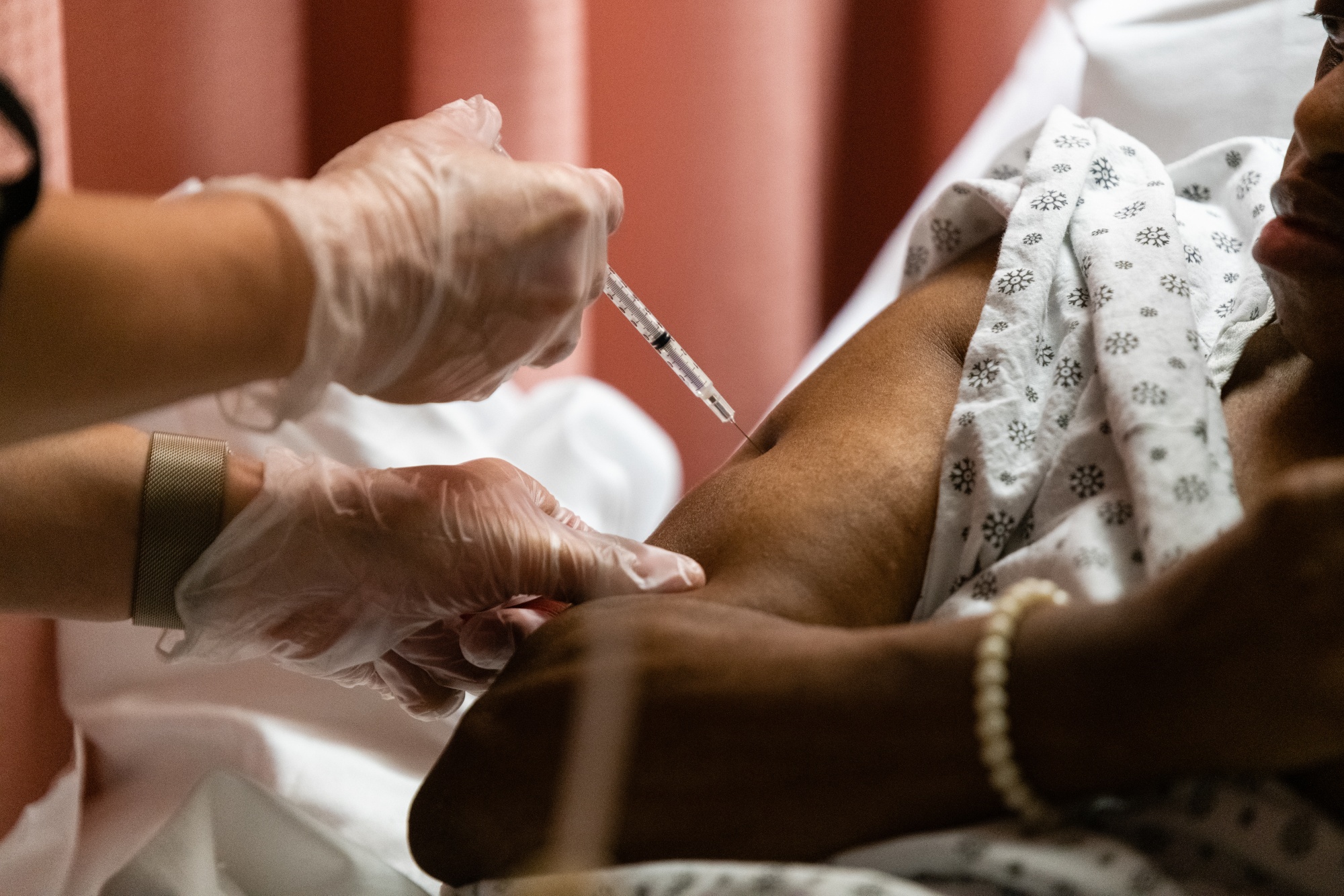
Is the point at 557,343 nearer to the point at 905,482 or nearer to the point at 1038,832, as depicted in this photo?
the point at 905,482

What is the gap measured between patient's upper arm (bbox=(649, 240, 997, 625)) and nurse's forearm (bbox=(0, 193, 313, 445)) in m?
0.37

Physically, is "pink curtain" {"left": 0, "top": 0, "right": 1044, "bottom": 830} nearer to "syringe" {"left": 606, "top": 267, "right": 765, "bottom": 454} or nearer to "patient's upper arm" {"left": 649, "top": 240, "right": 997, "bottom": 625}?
"syringe" {"left": 606, "top": 267, "right": 765, "bottom": 454}

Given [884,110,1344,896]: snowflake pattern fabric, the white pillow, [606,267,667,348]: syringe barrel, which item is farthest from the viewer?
the white pillow

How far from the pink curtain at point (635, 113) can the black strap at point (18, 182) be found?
643 millimetres

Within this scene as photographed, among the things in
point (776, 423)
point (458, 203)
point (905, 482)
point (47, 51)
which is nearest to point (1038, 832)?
point (905, 482)

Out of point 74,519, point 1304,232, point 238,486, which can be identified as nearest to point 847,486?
point 1304,232

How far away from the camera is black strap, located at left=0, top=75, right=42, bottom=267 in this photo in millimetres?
624

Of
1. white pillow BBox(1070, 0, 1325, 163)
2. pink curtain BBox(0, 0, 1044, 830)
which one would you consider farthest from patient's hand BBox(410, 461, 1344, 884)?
white pillow BBox(1070, 0, 1325, 163)

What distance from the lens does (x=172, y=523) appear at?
997mm

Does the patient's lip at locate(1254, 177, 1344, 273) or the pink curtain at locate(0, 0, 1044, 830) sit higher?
the patient's lip at locate(1254, 177, 1344, 273)

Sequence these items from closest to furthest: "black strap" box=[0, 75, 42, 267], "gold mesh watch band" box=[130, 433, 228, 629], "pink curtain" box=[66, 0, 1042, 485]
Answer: "black strap" box=[0, 75, 42, 267] < "gold mesh watch band" box=[130, 433, 228, 629] < "pink curtain" box=[66, 0, 1042, 485]

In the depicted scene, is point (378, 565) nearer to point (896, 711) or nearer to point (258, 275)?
point (258, 275)

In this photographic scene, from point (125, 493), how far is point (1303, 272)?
0.94m

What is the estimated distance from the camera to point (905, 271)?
1242 mm
